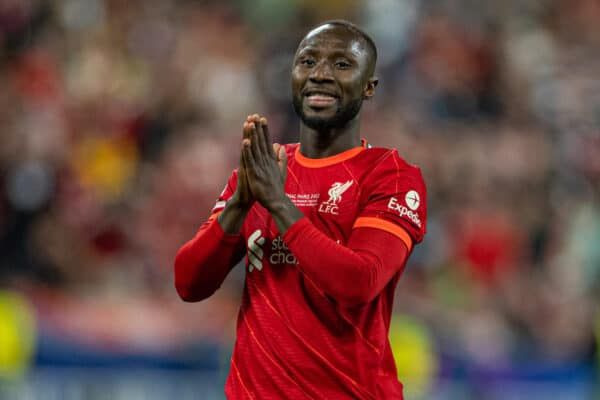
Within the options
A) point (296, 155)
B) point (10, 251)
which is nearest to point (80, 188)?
point (10, 251)

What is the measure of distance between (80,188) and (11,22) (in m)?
2.04

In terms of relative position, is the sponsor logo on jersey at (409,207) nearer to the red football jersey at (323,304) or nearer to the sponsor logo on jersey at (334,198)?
the red football jersey at (323,304)

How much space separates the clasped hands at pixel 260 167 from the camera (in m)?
3.17

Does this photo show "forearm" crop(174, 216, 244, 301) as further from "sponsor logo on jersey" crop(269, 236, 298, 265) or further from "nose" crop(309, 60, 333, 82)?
"nose" crop(309, 60, 333, 82)

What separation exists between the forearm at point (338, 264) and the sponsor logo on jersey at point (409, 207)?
7.4 inches

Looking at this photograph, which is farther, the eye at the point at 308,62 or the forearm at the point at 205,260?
the eye at the point at 308,62

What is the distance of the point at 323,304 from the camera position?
3307 millimetres

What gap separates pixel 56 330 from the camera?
665cm

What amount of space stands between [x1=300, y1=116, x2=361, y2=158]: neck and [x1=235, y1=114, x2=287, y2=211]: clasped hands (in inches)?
14.6

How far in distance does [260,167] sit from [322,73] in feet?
1.40

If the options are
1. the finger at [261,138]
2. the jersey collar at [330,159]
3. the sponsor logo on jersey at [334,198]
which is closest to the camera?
the finger at [261,138]

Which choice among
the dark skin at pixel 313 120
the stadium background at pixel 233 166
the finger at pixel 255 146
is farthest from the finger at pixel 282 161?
the stadium background at pixel 233 166

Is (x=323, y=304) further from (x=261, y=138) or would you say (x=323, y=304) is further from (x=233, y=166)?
(x=233, y=166)

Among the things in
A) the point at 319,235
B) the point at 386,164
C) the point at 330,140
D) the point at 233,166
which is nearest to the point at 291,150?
the point at 330,140
